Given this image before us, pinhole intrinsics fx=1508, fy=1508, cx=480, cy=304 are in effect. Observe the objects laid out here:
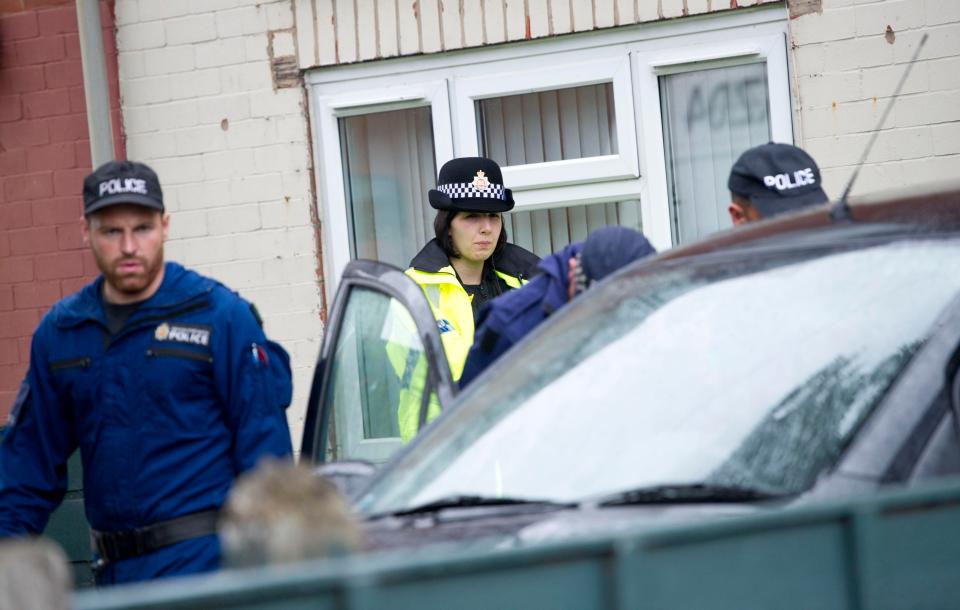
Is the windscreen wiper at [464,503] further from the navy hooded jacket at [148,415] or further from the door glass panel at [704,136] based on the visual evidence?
the door glass panel at [704,136]

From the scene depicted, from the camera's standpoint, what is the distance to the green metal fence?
1.50 metres

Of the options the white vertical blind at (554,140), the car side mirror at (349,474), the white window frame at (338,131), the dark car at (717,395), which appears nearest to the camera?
the dark car at (717,395)

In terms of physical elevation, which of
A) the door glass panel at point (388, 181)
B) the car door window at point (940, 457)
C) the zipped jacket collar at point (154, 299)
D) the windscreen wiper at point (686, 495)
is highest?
the door glass panel at point (388, 181)

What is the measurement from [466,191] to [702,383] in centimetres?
288

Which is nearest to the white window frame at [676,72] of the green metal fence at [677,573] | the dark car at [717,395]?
the dark car at [717,395]

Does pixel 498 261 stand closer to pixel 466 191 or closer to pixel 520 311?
pixel 466 191

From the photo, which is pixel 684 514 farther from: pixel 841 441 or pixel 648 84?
pixel 648 84

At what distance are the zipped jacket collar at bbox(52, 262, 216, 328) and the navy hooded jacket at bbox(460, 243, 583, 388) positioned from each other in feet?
2.60

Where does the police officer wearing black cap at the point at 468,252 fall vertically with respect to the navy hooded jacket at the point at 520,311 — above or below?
above

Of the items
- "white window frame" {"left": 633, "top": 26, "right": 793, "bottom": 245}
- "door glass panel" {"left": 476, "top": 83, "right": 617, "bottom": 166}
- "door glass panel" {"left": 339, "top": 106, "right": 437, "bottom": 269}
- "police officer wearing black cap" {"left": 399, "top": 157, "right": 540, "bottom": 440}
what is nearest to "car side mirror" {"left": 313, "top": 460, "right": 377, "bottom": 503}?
"police officer wearing black cap" {"left": 399, "top": 157, "right": 540, "bottom": 440}

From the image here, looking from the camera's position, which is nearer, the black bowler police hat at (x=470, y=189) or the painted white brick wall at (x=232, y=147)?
the black bowler police hat at (x=470, y=189)

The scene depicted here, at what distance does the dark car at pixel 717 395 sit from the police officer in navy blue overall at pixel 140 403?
44.8 inches

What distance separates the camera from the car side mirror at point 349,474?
3072mm

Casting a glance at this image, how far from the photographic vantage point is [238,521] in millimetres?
1514
